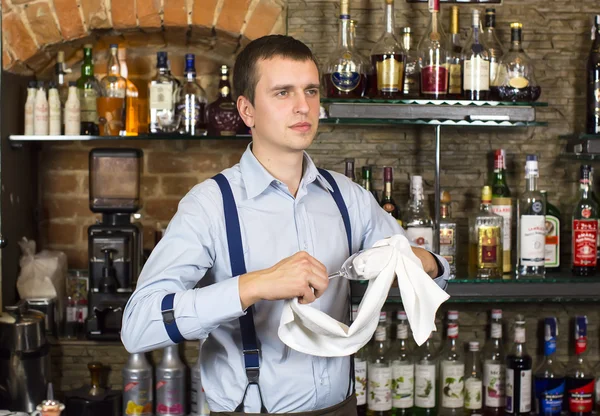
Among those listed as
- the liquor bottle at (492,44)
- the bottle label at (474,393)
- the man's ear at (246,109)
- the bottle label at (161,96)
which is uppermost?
the liquor bottle at (492,44)

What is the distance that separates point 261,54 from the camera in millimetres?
1692

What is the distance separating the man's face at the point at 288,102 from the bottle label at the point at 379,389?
4.05 ft

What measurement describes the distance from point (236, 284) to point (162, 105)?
1.50m

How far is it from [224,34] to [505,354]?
1.43 metres

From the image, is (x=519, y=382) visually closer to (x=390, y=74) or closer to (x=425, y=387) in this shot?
(x=425, y=387)

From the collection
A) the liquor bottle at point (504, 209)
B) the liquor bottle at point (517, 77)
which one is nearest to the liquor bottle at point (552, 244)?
the liquor bottle at point (504, 209)

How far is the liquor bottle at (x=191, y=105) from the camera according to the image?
284cm

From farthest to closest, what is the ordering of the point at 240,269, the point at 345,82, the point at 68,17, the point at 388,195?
the point at 68,17 < the point at 388,195 < the point at 345,82 < the point at 240,269

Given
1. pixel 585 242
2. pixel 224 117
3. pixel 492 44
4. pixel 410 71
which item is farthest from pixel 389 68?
pixel 585 242

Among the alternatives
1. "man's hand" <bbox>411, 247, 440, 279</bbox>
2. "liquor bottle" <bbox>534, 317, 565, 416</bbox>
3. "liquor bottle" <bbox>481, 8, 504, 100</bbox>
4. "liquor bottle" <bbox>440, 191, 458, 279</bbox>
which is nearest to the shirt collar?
"man's hand" <bbox>411, 247, 440, 279</bbox>

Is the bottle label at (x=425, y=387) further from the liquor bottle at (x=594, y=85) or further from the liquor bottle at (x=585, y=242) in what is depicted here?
the liquor bottle at (x=594, y=85)

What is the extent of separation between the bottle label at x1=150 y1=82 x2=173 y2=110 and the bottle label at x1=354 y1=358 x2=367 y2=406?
1.04m

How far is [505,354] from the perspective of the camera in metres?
2.86

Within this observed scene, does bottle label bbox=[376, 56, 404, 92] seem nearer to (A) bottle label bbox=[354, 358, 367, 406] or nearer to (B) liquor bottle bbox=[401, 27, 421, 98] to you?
(B) liquor bottle bbox=[401, 27, 421, 98]
